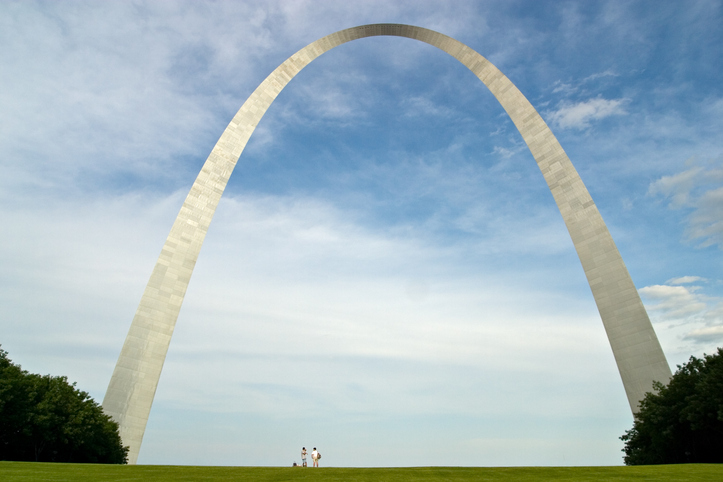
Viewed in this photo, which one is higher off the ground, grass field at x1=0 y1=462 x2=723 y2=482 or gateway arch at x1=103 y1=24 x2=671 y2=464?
gateway arch at x1=103 y1=24 x2=671 y2=464

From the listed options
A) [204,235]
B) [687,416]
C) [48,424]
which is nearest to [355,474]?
[687,416]

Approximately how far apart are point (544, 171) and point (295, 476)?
1048 inches

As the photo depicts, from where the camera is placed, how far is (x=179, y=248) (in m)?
31.5

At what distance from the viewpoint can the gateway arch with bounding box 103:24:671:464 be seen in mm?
27547

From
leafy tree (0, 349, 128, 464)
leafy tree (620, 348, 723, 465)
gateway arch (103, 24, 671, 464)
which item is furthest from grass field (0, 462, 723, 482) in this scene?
gateway arch (103, 24, 671, 464)

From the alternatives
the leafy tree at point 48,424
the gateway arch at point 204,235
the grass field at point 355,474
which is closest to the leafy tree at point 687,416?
the gateway arch at point 204,235

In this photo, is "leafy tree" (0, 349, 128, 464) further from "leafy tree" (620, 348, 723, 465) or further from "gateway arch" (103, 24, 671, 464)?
"leafy tree" (620, 348, 723, 465)

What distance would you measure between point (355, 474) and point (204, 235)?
Answer: 845 inches

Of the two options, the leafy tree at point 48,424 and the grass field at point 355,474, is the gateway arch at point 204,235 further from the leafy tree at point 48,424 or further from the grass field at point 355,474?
the grass field at point 355,474

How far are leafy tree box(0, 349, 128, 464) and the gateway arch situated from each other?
1402 mm

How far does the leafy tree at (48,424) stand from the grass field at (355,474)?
26.1ft

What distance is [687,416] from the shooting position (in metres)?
21.9

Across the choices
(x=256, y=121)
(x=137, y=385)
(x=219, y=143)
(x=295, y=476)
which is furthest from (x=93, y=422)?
(x=256, y=121)

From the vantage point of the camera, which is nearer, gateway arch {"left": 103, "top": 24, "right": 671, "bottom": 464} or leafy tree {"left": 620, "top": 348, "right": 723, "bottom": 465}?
leafy tree {"left": 620, "top": 348, "right": 723, "bottom": 465}
